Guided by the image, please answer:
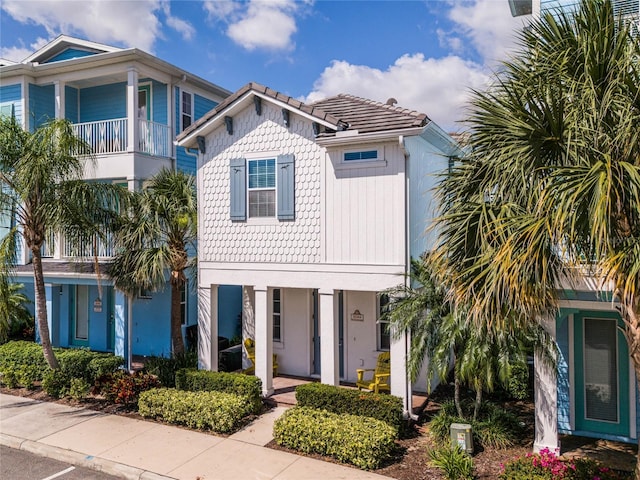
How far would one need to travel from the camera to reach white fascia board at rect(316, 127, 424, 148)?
10586 mm

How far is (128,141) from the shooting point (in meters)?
15.6

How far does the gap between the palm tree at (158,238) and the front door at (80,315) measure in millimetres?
5803

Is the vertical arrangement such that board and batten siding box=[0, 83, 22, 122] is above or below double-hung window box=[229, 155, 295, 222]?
above

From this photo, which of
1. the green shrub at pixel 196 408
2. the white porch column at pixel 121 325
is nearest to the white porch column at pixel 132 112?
the white porch column at pixel 121 325

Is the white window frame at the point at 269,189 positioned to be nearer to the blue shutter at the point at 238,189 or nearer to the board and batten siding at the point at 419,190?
the blue shutter at the point at 238,189

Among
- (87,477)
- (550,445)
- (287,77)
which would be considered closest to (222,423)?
(87,477)

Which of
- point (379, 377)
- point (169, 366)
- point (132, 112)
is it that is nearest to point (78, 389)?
point (169, 366)

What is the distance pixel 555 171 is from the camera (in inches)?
241

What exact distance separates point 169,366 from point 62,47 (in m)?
12.8

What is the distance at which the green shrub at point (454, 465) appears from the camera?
7.86m

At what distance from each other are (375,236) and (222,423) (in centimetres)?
538

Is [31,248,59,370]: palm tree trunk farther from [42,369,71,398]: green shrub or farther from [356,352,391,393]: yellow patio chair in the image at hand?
[356,352,391,393]: yellow patio chair

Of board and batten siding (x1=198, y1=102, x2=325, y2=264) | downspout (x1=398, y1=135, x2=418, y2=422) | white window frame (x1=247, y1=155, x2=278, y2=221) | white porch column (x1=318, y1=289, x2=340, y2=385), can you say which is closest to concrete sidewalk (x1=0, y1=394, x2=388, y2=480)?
white porch column (x1=318, y1=289, x2=340, y2=385)

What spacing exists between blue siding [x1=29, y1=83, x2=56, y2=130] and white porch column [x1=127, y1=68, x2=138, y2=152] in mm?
4363
